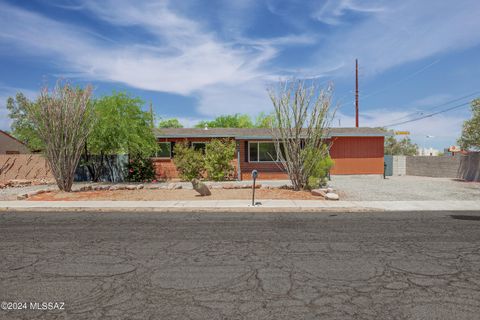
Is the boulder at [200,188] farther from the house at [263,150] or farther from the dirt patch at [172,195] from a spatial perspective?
the house at [263,150]

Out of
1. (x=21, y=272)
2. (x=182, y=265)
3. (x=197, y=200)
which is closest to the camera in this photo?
(x=21, y=272)

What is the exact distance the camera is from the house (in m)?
24.1

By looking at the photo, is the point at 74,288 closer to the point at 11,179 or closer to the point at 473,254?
the point at 473,254

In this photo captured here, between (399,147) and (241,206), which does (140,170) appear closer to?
(241,206)

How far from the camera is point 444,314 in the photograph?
3547 millimetres

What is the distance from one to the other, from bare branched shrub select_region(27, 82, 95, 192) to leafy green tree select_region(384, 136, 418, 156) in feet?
229

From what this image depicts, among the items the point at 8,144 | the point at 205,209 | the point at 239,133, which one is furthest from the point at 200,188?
the point at 8,144

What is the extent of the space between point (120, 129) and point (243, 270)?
16.3m

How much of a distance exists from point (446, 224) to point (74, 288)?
8.57 meters

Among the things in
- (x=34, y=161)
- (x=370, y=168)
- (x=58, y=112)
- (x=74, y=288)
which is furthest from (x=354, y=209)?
(x=34, y=161)

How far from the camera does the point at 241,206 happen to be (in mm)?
11352

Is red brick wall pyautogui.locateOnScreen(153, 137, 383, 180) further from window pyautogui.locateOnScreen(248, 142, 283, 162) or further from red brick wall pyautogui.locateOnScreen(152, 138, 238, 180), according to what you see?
red brick wall pyautogui.locateOnScreen(152, 138, 238, 180)

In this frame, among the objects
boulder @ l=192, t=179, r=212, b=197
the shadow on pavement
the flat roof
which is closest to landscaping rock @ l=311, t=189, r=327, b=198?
boulder @ l=192, t=179, r=212, b=197

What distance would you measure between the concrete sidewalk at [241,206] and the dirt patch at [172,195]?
875 mm
